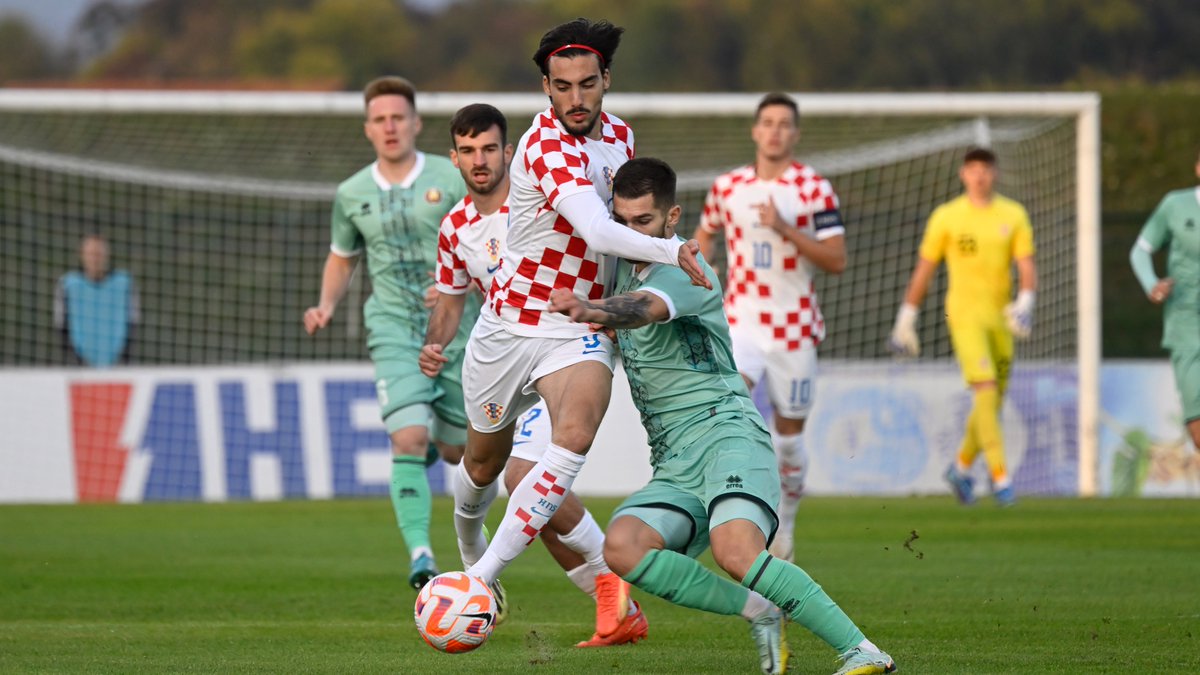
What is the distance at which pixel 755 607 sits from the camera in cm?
572

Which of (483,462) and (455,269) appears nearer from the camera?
(483,462)

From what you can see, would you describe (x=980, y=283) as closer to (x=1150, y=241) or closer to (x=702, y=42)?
(x=1150, y=241)

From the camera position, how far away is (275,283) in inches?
733

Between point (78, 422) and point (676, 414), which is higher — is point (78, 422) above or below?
below

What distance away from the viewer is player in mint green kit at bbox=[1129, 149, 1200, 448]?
1048 centimetres

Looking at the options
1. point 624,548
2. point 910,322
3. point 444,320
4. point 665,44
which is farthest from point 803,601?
point 665,44

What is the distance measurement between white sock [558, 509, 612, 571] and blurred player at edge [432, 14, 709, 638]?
1.39 ft

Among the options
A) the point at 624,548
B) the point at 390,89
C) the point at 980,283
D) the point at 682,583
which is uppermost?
the point at 390,89

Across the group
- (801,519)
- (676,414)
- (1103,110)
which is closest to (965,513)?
(801,519)

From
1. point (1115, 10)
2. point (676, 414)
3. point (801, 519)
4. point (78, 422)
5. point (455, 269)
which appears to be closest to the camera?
point (676, 414)

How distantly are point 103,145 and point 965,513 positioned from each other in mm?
9929

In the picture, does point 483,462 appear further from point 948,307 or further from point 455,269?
point 948,307

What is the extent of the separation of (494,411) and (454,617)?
1.05 metres

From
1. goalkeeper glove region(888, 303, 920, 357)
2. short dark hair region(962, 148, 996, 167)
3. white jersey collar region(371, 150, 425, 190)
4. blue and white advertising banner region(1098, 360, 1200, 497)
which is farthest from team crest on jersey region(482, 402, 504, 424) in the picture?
blue and white advertising banner region(1098, 360, 1200, 497)
